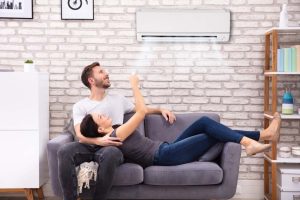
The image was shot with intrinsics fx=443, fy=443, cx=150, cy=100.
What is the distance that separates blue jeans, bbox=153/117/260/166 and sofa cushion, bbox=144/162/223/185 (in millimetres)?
114

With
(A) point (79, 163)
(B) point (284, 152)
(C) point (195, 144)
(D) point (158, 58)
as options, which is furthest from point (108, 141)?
(B) point (284, 152)

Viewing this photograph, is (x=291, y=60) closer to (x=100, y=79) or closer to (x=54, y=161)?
(x=100, y=79)

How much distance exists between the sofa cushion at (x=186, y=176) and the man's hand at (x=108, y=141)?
0.33 m

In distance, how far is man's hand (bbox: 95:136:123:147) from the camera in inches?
134

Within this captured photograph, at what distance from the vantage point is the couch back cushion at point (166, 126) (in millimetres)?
3975

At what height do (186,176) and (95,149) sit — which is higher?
(95,149)

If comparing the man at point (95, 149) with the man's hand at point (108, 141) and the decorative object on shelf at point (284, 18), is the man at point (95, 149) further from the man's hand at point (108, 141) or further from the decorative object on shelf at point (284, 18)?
the decorative object on shelf at point (284, 18)

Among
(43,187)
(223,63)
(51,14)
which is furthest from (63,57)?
(223,63)

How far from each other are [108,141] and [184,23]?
1.55m

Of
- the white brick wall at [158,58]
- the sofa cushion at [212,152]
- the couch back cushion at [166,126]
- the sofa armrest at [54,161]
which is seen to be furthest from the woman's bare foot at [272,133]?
the sofa armrest at [54,161]

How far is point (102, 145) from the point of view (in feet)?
11.2

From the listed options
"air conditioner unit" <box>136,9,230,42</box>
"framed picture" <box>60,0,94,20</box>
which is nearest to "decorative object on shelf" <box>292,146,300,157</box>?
"air conditioner unit" <box>136,9,230,42</box>

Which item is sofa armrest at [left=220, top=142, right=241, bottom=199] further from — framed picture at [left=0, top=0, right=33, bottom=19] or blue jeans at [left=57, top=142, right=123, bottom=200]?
framed picture at [left=0, top=0, right=33, bottom=19]

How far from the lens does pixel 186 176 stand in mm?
3393
